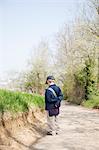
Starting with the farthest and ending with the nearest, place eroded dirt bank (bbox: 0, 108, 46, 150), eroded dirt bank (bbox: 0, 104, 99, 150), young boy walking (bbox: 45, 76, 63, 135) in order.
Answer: young boy walking (bbox: 45, 76, 63, 135), eroded dirt bank (bbox: 0, 104, 99, 150), eroded dirt bank (bbox: 0, 108, 46, 150)

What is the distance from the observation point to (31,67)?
71.9 m

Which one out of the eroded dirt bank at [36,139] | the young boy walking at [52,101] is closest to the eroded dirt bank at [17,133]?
the eroded dirt bank at [36,139]

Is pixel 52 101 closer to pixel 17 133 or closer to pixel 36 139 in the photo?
pixel 36 139

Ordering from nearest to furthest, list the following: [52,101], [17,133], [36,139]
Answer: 1. [17,133]
2. [36,139]
3. [52,101]

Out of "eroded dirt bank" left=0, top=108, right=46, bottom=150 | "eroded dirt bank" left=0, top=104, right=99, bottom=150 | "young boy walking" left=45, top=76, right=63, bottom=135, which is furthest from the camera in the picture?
"young boy walking" left=45, top=76, right=63, bottom=135

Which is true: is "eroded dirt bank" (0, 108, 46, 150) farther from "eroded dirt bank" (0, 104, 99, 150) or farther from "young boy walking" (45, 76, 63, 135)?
"young boy walking" (45, 76, 63, 135)

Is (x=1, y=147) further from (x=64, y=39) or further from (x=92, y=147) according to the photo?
(x=64, y=39)

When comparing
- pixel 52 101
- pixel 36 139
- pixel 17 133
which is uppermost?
pixel 52 101

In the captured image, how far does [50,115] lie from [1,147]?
392cm

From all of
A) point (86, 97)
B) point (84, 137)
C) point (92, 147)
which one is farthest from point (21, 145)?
point (86, 97)

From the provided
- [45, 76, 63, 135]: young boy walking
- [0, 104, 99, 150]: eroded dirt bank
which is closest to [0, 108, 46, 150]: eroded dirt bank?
[0, 104, 99, 150]: eroded dirt bank

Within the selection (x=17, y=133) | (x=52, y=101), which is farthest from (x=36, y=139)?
(x=52, y=101)

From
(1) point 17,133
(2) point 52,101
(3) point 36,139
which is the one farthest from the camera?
(2) point 52,101

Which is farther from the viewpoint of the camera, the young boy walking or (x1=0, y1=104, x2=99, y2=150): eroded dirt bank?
the young boy walking
